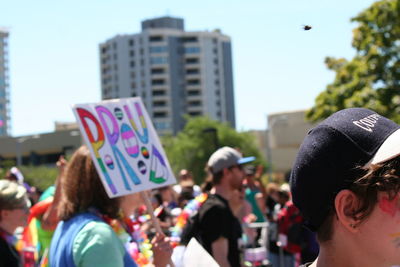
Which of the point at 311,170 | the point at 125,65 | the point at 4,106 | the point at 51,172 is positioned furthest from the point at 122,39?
the point at 311,170

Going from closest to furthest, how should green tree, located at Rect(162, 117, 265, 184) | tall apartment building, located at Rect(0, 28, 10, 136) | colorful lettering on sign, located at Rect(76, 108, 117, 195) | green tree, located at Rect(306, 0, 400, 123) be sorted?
1. colorful lettering on sign, located at Rect(76, 108, 117, 195)
2. tall apartment building, located at Rect(0, 28, 10, 136)
3. green tree, located at Rect(306, 0, 400, 123)
4. green tree, located at Rect(162, 117, 265, 184)

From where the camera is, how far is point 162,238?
11.4 feet

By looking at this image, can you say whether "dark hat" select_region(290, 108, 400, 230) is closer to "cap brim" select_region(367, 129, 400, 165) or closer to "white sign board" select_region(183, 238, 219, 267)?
"cap brim" select_region(367, 129, 400, 165)

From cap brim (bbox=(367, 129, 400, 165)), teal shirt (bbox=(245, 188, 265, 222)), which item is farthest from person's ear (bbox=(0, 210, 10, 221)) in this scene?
teal shirt (bbox=(245, 188, 265, 222))

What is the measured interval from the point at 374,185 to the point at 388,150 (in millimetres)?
95

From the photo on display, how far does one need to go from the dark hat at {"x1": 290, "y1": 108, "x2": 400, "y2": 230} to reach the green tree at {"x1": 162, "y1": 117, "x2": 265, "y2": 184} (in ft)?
241

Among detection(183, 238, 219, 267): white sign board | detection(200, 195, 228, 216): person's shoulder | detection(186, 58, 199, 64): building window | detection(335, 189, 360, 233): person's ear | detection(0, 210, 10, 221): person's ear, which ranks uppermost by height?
detection(186, 58, 199, 64): building window

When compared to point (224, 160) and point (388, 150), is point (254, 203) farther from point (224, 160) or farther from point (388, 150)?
point (388, 150)

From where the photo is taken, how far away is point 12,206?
16.1 ft

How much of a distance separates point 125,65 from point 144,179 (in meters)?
140

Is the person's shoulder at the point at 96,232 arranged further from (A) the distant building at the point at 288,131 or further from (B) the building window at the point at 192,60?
(B) the building window at the point at 192,60

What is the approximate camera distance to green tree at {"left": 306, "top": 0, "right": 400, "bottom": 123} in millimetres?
21000

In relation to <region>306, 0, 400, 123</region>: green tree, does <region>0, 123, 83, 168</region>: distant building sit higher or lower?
lower

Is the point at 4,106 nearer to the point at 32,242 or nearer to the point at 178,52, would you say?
the point at 32,242
